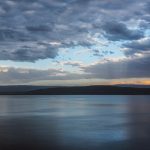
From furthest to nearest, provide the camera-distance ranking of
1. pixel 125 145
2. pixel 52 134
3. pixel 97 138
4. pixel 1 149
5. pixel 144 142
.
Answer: pixel 52 134
pixel 97 138
pixel 144 142
pixel 125 145
pixel 1 149

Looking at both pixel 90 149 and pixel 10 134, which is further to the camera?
pixel 10 134

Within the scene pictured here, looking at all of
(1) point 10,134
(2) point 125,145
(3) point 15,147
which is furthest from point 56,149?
(1) point 10,134

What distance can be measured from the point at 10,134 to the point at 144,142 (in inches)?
325

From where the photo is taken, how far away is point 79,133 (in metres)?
23.6

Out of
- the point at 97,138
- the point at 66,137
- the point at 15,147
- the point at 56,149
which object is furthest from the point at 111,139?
the point at 15,147

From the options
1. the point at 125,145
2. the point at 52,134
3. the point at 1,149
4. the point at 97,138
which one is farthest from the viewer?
the point at 52,134

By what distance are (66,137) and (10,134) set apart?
3.63m

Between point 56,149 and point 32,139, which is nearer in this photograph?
point 56,149

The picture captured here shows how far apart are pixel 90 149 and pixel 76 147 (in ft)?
3.00

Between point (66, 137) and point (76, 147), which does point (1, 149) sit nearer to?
point (76, 147)

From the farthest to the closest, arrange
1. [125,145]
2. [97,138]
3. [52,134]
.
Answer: [52,134] → [97,138] → [125,145]

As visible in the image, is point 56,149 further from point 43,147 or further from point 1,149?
point 1,149

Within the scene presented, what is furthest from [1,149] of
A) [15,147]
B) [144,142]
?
[144,142]

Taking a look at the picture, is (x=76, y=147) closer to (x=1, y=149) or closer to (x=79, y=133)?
(x=1, y=149)
